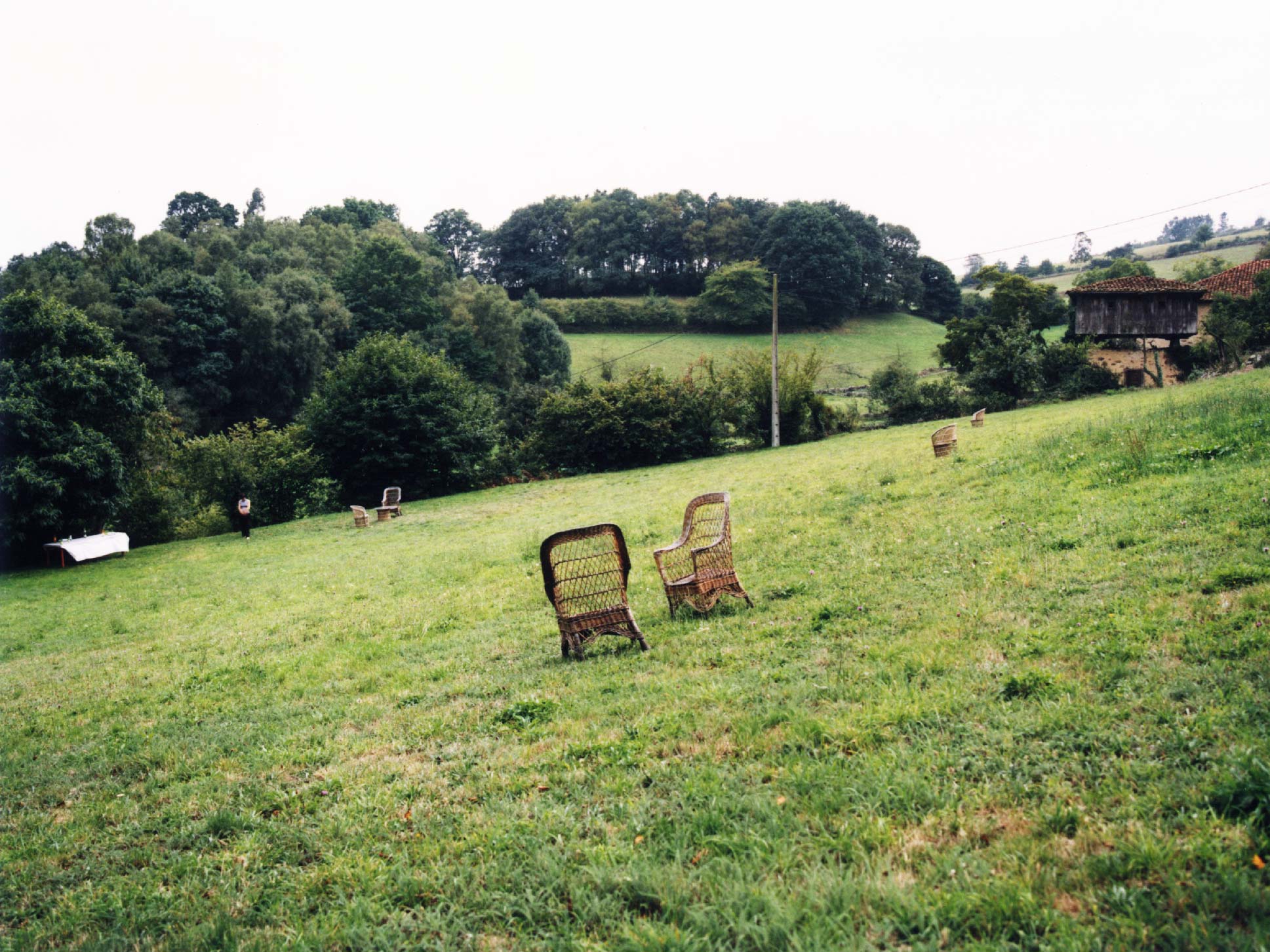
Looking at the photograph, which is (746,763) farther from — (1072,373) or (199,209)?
(199,209)

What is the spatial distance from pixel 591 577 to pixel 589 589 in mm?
194

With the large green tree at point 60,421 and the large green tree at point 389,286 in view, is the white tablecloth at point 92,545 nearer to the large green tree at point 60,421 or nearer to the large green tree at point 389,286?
the large green tree at point 60,421

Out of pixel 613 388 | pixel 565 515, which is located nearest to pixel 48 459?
pixel 565 515

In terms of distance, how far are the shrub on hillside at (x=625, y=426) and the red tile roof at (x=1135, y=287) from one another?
26.2 metres

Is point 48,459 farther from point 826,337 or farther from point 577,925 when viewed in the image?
point 826,337

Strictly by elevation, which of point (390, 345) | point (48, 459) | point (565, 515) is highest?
point (390, 345)

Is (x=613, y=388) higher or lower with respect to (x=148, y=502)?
higher

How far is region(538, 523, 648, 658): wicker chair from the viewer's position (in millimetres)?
7395

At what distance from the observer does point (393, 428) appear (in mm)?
37344

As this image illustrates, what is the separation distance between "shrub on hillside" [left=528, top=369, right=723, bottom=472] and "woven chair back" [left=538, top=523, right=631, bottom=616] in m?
32.9

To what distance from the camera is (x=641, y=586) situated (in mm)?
10617

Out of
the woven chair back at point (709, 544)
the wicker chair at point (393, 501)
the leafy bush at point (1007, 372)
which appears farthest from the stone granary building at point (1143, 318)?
the woven chair back at point (709, 544)

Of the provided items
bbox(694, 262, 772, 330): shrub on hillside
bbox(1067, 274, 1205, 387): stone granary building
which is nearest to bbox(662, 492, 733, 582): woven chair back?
bbox(1067, 274, 1205, 387): stone granary building

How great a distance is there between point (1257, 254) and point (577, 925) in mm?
102317
